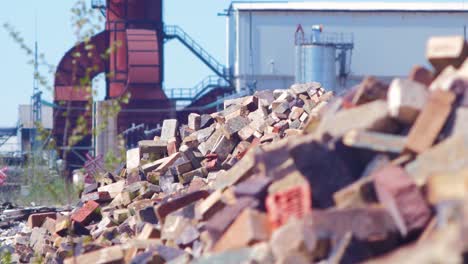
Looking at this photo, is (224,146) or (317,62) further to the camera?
(317,62)

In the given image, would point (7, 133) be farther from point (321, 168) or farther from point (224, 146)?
point (321, 168)

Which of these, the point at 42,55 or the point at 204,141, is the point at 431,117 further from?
the point at 204,141

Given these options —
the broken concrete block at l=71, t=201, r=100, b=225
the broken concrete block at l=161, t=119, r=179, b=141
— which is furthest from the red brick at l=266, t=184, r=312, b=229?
the broken concrete block at l=161, t=119, r=179, b=141

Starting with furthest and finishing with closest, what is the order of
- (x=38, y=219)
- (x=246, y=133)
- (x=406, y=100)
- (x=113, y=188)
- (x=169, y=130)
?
(x=169, y=130) < (x=38, y=219) < (x=113, y=188) < (x=246, y=133) < (x=406, y=100)

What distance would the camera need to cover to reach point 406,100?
653 centimetres

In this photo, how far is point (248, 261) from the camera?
6.40 metres

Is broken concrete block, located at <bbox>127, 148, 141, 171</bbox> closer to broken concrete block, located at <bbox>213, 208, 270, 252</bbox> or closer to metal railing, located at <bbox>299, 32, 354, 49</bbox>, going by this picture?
broken concrete block, located at <bbox>213, 208, 270, 252</bbox>

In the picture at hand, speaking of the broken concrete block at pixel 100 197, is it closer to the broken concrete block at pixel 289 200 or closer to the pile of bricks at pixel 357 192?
the pile of bricks at pixel 357 192

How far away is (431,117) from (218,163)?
7.46 meters

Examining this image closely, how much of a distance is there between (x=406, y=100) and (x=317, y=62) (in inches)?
1635

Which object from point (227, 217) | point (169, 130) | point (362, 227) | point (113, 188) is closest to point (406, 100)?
point (362, 227)

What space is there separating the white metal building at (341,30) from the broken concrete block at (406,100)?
141 ft

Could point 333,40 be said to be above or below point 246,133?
above

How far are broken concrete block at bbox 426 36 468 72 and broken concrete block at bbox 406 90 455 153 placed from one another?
653mm
